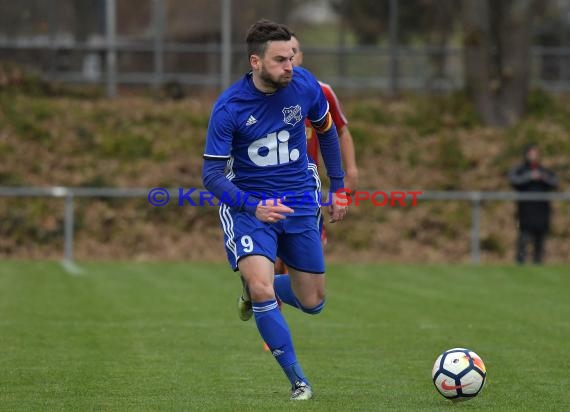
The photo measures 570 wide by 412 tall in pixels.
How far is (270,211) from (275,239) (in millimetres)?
262

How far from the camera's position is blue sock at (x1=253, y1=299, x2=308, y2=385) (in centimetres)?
668

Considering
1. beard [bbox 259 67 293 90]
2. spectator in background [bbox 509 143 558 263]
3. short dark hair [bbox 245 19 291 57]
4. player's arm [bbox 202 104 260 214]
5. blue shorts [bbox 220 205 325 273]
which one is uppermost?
short dark hair [bbox 245 19 291 57]

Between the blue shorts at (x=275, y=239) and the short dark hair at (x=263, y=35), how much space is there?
0.97 meters

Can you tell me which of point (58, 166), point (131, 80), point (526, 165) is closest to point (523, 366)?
point (526, 165)

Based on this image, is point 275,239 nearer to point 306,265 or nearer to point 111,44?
point 306,265

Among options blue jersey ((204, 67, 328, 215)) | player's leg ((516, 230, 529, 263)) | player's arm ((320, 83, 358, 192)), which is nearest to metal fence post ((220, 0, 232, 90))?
player's leg ((516, 230, 529, 263))

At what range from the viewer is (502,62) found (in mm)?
25062

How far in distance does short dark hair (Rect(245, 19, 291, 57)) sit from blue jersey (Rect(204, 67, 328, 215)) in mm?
253

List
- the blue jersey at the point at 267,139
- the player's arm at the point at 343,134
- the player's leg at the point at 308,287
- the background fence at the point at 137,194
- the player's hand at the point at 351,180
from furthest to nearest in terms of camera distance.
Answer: the background fence at the point at 137,194, the player's arm at the point at 343,134, the player's hand at the point at 351,180, the player's leg at the point at 308,287, the blue jersey at the point at 267,139

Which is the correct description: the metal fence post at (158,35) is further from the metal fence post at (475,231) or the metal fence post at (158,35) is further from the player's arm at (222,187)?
the player's arm at (222,187)

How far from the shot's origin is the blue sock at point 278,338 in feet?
21.9

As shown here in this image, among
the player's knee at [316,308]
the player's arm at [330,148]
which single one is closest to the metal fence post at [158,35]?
the player's arm at [330,148]

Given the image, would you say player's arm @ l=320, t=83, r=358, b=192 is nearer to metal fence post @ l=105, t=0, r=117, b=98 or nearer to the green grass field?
the green grass field

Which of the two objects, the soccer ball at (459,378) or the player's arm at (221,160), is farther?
the player's arm at (221,160)
